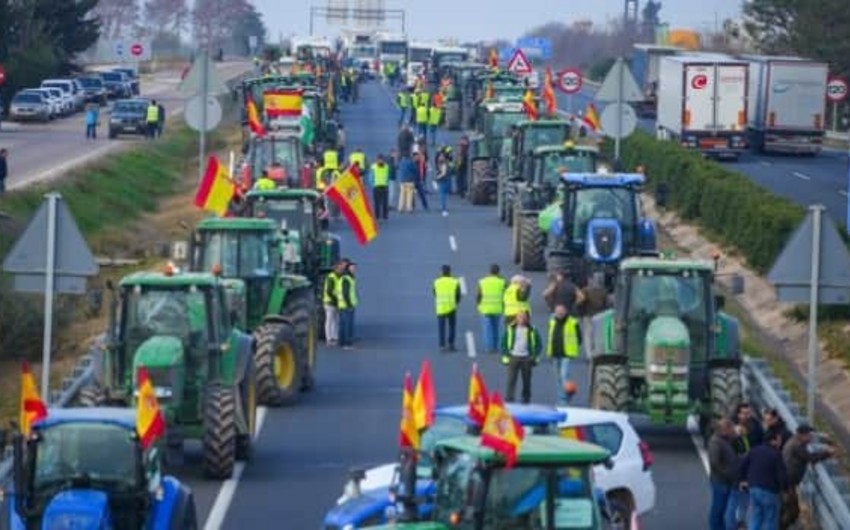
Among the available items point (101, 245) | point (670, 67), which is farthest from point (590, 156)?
point (670, 67)

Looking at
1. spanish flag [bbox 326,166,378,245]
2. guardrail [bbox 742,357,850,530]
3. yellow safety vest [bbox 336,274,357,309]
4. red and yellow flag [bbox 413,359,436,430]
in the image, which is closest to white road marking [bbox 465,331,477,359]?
yellow safety vest [bbox 336,274,357,309]

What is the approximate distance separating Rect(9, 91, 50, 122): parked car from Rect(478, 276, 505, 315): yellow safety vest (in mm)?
59405

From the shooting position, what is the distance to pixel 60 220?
24.1m

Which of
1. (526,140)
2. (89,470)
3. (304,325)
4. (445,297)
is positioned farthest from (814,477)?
(526,140)

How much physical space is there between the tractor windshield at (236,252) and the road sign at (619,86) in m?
12.3

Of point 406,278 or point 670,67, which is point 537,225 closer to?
point 406,278

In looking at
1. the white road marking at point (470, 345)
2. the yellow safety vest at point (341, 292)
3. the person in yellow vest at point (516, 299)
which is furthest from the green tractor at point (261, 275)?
the white road marking at point (470, 345)

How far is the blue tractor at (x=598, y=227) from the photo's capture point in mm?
40750

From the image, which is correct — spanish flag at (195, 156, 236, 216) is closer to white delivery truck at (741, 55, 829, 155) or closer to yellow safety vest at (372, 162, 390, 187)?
yellow safety vest at (372, 162, 390, 187)

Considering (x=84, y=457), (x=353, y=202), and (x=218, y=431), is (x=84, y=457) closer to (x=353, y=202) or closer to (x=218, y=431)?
(x=218, y=431)

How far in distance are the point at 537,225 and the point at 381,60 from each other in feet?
342

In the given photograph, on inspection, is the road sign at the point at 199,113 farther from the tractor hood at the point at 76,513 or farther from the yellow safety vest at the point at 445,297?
the tractor hood at the point at 76,513

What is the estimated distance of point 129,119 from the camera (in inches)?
3346

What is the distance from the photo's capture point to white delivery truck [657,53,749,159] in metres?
78.0
